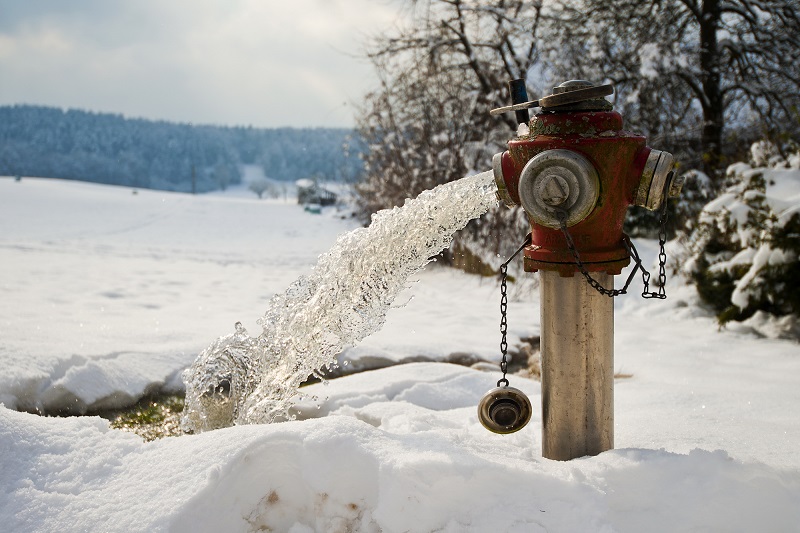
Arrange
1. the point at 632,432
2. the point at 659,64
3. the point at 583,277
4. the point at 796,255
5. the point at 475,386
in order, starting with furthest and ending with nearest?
the point at 659,64 → the point at 796,255 → the point at 475,386 → the point at 632,432 → the point at 583,277

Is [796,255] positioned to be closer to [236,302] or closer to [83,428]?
[83,428]

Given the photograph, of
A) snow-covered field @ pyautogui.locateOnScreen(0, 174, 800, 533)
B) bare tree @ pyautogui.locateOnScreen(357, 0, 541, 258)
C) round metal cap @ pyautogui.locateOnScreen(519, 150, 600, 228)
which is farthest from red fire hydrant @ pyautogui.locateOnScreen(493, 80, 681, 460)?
bare tree @ pyautogui.locateOnScreen(357, 0, 541, 258)

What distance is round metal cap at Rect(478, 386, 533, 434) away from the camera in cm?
207

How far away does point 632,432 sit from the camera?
2359 millimetres

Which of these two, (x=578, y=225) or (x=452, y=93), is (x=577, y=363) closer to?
(x=578, y=225)

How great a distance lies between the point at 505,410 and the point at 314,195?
36.6m

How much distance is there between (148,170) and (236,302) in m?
95.5

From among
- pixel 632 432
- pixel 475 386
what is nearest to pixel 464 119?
pixel 475 386

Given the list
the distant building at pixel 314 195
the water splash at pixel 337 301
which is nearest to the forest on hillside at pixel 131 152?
the distant building at pixel 314 195

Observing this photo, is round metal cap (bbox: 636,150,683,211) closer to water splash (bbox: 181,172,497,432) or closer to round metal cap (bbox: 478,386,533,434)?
water splash (bbox: 181,172,497,432)

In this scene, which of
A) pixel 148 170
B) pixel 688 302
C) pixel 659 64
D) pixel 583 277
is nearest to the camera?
pixel 583 277

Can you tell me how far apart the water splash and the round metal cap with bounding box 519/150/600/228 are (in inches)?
19.6

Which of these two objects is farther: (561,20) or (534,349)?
(561,20)

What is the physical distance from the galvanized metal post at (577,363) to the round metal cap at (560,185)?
0.69ft
